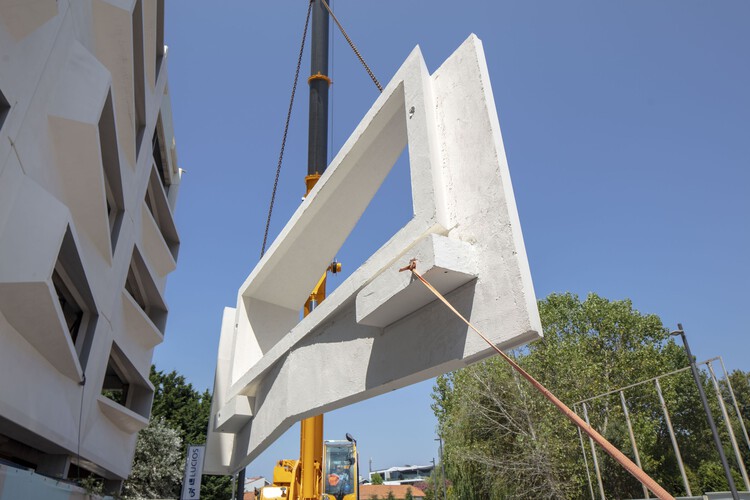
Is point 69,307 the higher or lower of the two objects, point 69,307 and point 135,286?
the lower

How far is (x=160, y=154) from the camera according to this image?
16.4m

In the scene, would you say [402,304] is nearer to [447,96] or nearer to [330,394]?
[330,394]

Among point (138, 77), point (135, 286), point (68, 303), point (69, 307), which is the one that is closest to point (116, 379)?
point (135, 286)

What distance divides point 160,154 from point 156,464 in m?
12.7

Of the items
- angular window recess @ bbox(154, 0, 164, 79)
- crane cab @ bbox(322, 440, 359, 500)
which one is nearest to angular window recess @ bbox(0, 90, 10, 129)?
crane cab @ bbox(322, 440, 359, 500)

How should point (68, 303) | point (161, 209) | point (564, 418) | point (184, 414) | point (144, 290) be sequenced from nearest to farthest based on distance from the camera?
point (68, 303) < point (144, 290) < point (161, 209) < point (564, 418) < point (184, 414)

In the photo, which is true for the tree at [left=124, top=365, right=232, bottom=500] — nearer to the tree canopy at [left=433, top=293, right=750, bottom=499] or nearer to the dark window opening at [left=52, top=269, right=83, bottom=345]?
the tree canopy at [left=433, top=293, right=750, bottom=499]

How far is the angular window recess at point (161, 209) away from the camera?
1481 centimetres

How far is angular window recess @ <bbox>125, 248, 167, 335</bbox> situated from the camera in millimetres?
13682

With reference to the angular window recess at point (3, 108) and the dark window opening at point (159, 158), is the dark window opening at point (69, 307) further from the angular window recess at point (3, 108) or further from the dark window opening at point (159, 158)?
the dark window opening at point (159, 158)

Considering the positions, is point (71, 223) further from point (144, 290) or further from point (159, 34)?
point (159, 34)

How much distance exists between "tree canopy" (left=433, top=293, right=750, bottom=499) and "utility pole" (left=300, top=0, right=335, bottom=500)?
15232 millimetres

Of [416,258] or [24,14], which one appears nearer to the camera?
[416,258]

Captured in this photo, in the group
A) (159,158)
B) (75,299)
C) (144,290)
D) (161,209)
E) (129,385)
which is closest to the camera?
(75,299)
